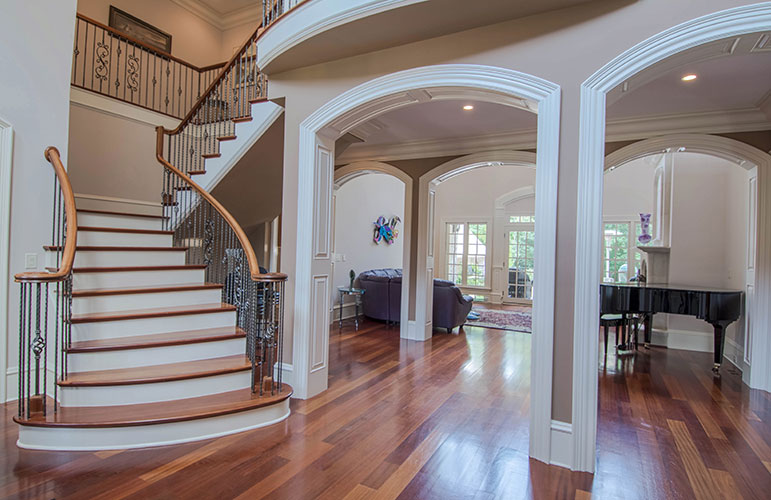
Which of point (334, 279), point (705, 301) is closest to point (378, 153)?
point (334, 279)

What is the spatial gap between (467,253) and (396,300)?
4906 mm

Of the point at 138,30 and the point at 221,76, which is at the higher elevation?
the point at 138,30

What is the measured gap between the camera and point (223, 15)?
8211 millimetres

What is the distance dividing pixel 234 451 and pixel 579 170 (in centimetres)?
273

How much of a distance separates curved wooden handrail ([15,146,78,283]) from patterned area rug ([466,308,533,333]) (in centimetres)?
587

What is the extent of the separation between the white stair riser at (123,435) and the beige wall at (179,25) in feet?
20.8

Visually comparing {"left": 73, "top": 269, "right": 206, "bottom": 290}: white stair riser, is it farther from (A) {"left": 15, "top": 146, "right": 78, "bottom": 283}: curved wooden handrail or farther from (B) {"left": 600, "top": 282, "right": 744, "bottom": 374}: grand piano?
(B) {"left": 600, "top": 282, "right": 744, "bottom": 374}: grand piano

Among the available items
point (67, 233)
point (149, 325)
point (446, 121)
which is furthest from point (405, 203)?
point (67, 233)

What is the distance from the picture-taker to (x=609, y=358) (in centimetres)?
542

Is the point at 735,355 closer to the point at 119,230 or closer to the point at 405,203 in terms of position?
the point at 405,203

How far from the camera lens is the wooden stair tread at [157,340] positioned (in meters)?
3.03

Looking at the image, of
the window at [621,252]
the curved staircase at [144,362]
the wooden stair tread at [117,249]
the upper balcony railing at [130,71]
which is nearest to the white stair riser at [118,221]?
the curved staircase at [144,362]

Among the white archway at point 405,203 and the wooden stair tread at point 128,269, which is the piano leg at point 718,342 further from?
the wooden stair tread at point 128,269

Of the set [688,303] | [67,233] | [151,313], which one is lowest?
[151,313]
